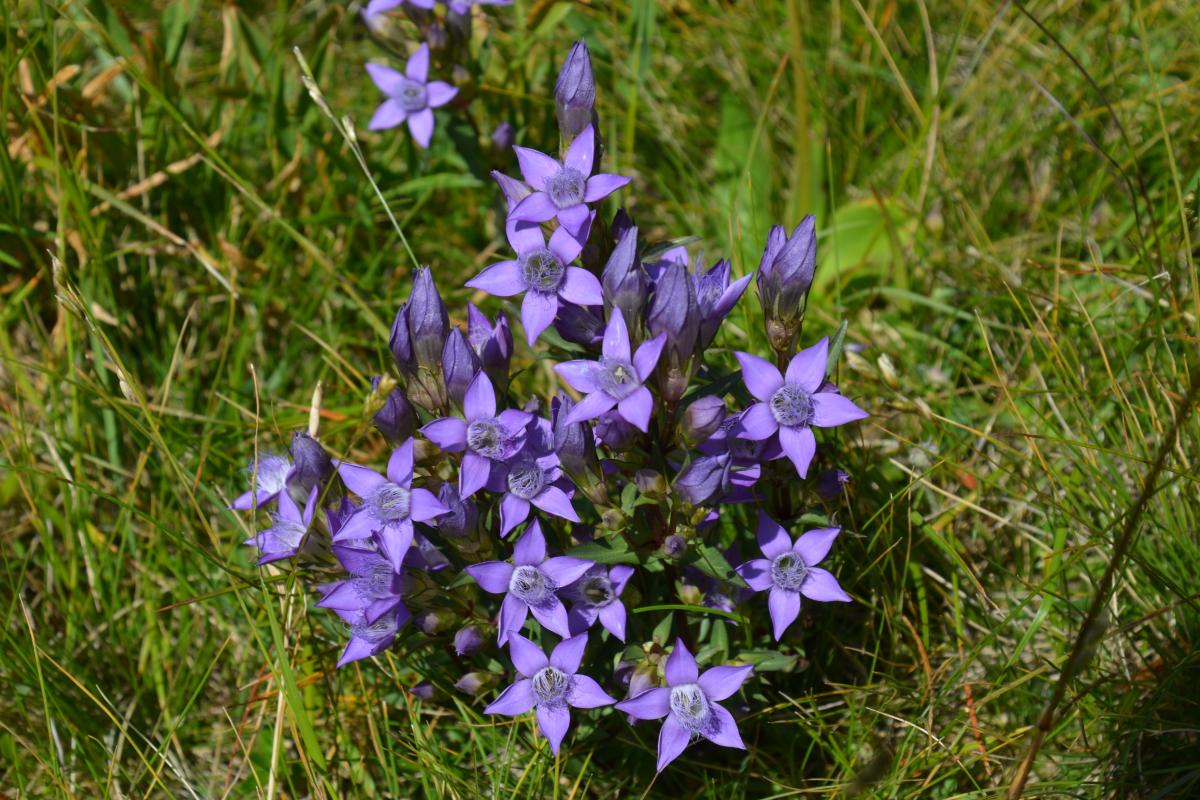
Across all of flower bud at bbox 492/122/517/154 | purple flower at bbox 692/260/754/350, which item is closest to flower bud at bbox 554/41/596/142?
purple flower at bbox 692/260/754/350

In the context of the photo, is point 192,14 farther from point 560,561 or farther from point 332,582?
point 560,561

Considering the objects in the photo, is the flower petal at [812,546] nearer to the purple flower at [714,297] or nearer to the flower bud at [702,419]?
the flower bud at [702,419]

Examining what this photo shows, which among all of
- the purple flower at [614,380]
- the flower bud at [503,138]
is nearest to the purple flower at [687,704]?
the purple flower at [614,380]

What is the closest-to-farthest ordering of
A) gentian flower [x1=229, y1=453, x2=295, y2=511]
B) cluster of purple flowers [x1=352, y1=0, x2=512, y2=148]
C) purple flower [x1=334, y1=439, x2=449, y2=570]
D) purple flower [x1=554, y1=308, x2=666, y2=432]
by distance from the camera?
purple flower [x1=554, y1=308, x2=666, y2=432]
purple flower [x1=334, y1=439, x2=449, y2=570]
gentian flower [x1=229, y1=453, x2=295, y2=511]
cluster of purple flowers [x1=352, y1=0, x2=512, y2=148]

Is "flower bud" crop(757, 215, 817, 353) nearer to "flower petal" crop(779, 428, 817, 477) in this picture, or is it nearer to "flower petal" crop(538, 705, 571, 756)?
"flower petal" crop(779, 428, 817, 477)

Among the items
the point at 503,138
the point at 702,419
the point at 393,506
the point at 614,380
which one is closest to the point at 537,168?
the point at 614,380

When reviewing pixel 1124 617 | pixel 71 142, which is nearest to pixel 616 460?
pixel 1124 617

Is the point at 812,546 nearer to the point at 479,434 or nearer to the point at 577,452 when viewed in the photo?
the point at 577,452
